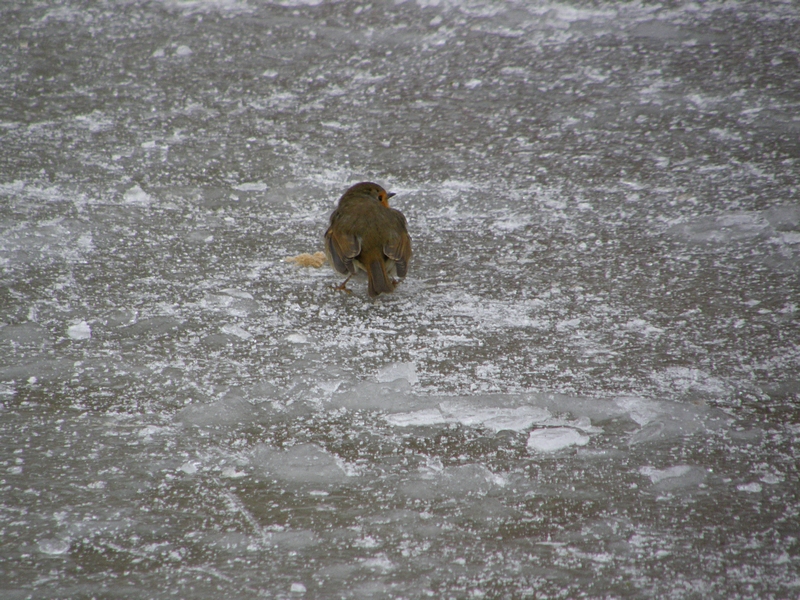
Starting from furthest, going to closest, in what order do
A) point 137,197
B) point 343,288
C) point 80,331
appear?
point 137,197, point 343,288, point 80,331

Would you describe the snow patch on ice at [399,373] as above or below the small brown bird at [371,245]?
below

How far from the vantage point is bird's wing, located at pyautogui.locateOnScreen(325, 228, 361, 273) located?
9.71 feet

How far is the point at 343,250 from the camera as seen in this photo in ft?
9.78

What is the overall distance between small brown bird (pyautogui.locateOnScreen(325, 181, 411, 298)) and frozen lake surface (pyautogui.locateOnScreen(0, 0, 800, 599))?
0.15m

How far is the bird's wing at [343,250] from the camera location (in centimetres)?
296

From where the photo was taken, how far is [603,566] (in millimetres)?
1748

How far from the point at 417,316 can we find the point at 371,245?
1.27ft

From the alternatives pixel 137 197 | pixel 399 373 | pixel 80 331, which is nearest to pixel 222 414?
pixel 399 373

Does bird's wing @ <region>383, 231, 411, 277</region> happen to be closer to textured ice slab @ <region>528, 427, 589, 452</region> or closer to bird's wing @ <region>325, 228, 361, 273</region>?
bird's wing @ <region>325, 228, 361, 273</region>

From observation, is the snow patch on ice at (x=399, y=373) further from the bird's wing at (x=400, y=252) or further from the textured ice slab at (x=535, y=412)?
the bird's wing at (x=400, y=252)

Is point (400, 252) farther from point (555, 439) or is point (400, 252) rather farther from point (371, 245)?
point (555, 439)

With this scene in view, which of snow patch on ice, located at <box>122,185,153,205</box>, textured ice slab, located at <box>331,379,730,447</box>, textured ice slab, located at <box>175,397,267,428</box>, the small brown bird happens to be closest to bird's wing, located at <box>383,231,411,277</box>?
the small brown bird

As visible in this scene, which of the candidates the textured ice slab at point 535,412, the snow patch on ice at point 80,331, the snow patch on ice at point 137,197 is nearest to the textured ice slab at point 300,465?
the textured ice slab at point 535,412

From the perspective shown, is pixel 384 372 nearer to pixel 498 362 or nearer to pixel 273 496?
pixel 498 362
